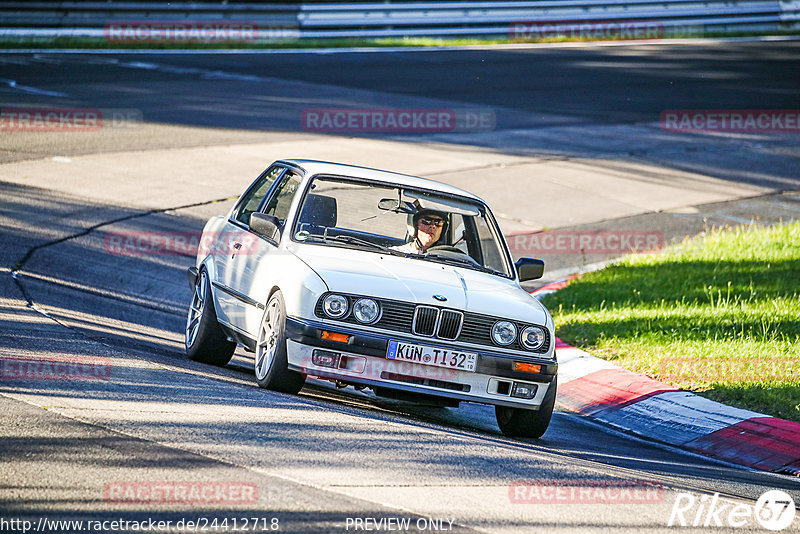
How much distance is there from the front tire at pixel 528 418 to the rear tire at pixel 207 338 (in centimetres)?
230

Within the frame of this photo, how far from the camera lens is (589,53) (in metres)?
33.9

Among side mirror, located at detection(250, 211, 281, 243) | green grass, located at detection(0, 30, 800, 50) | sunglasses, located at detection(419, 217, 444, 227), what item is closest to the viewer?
side mirror, located at detection(250, 211, 281, 243)

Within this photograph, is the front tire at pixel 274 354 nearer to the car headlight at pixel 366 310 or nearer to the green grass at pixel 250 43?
the car headlight at pixel 366 310

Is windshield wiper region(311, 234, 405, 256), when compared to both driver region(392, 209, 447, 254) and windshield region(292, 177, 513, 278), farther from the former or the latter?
driver region(392, 209, 447, 254)

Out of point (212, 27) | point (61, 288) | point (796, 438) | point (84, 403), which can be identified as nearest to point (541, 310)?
point (796, 438)

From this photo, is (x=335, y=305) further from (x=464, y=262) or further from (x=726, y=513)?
(x=726, y=513)

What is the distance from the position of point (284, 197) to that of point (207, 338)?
1.22 metres

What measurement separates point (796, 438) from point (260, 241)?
399 centimetres

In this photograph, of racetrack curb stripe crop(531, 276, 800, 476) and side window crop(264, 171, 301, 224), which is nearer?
racetrack curb stripe crop(531, 276, 800, 476)

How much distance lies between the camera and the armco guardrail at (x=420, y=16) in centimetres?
2898

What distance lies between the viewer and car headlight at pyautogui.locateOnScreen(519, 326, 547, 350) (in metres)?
7.14

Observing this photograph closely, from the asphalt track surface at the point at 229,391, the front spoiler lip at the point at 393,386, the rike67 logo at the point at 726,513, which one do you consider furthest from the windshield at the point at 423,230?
the rike67 logo at the point at 726,513

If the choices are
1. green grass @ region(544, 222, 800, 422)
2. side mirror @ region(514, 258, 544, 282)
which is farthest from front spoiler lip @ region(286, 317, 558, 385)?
green grass @ region(544, 222, 800, 422)

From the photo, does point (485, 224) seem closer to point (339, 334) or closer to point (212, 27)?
point (339, 334)
